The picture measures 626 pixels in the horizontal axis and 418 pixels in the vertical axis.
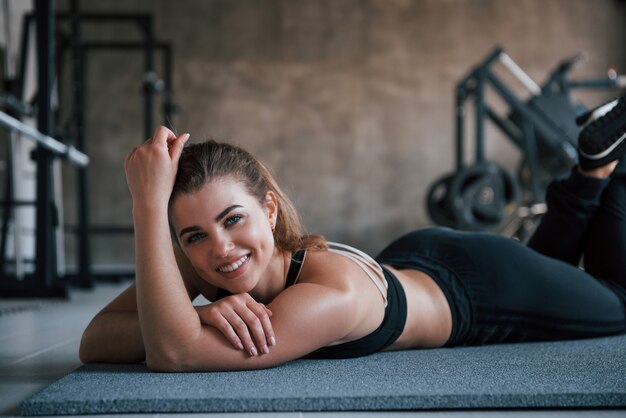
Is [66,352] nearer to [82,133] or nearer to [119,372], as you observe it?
[119,372]

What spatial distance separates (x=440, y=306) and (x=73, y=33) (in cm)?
347

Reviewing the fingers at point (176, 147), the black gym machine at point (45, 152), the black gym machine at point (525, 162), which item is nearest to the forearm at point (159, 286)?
the fingers at point (176, 147)

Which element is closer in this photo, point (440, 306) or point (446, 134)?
point (440, 306)

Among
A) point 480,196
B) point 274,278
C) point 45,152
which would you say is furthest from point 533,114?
point 274,278

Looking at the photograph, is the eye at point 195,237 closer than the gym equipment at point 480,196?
Yes

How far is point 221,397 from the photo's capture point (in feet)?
3.41

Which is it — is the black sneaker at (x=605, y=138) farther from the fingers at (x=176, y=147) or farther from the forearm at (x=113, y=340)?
the forearm at (x=113, y=340)

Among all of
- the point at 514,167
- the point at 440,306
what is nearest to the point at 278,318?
the point at 440,306

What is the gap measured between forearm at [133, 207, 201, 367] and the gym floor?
0.18m

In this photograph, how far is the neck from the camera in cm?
136

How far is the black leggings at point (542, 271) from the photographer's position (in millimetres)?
1625

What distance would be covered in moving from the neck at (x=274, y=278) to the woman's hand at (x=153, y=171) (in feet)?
0.94

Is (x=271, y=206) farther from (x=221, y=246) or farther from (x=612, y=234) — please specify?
(x=612, y=234)

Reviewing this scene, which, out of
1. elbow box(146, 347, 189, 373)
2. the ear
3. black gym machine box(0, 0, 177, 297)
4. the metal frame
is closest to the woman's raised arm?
elbow box(146, 347, 189, 373)
